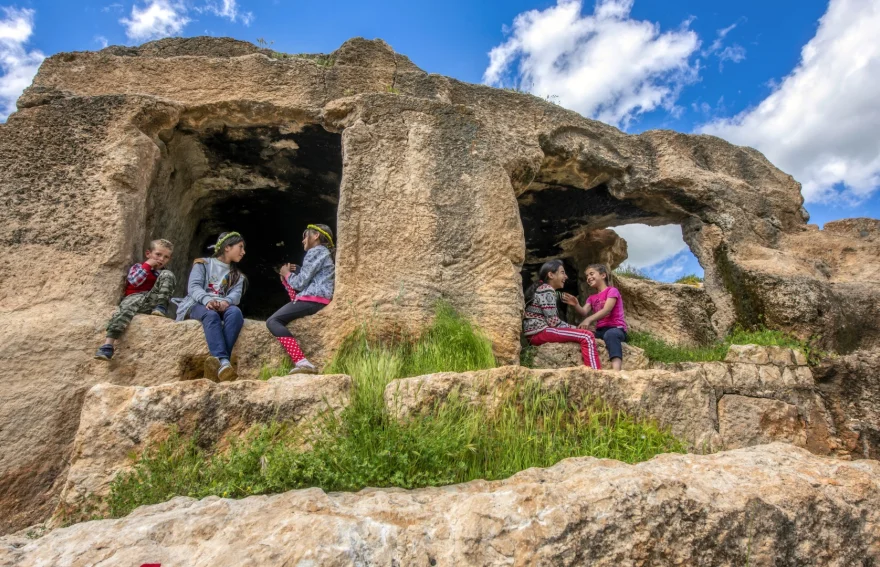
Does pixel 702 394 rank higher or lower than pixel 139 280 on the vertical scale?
lower

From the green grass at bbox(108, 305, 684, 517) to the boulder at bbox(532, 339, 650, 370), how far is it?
128cm

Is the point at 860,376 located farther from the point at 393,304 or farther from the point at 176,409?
the point at 176,409

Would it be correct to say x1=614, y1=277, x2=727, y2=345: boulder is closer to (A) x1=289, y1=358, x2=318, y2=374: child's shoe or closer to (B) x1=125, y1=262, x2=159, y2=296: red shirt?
(A) x1=289, y1=358, x2=318, y2=374: child's shoe

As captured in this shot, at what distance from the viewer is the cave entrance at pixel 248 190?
5277 mm

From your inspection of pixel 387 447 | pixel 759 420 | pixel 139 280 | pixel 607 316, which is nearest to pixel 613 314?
pixel 607 316

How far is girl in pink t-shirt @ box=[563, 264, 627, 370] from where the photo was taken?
461 cm

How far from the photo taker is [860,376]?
436 centimetres

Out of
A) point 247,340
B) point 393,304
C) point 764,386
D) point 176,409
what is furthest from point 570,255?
point 176,409

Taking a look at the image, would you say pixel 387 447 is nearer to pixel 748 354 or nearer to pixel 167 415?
pixel 167 415

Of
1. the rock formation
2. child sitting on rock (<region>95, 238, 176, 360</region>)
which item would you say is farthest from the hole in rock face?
child sitting on rock (<region>95, 238, 176, 360</region>)

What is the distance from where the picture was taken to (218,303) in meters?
3.99

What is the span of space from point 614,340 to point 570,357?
395 mm

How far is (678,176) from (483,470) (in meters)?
4.55

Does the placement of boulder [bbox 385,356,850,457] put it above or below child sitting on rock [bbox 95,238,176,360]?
below
